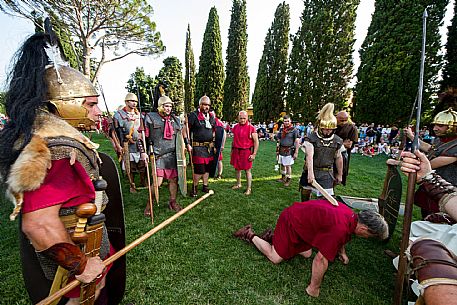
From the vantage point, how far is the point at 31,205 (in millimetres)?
1075

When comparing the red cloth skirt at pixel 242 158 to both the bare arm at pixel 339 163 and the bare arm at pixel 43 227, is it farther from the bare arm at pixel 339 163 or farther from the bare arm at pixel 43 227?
the bare arm at pixel 43 227

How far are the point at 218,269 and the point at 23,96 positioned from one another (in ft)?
7.93

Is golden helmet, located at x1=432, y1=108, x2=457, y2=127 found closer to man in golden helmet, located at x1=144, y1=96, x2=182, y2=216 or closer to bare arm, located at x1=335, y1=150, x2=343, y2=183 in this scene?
bare arm, located at x1=335, y1=150, x2=343, y2=183

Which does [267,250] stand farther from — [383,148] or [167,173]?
[383,148]

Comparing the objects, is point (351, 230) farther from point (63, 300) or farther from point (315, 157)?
point (63, 300)

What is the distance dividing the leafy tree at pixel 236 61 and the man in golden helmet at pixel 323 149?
74.5ft

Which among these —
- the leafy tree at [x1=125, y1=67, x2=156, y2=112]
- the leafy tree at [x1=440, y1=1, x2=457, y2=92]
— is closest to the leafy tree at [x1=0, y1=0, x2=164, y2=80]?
the leafy tree at [x1=125, y1=67, x2=156, y2=112]

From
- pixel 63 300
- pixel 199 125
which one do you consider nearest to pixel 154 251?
pixel 63 300

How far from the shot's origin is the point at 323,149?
3.42 meters

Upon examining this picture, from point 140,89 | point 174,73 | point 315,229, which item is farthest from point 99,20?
point 174,73

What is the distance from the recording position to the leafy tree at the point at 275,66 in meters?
24.0

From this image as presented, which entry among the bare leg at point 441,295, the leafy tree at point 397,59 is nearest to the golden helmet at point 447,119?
the bare leg at point 441,295

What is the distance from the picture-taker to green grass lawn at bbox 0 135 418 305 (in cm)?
224

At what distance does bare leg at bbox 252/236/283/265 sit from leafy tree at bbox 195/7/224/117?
79.3 feet
